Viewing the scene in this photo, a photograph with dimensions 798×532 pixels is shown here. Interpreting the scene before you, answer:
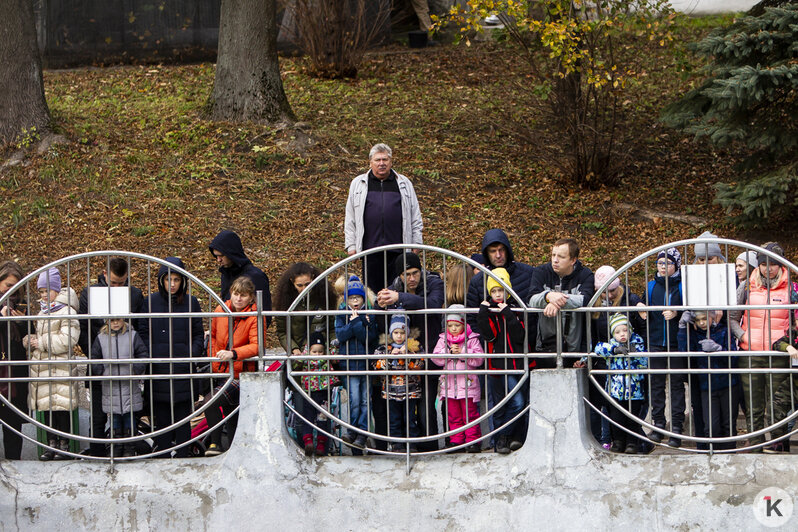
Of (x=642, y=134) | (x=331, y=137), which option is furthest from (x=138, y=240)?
(x=642, y=134)

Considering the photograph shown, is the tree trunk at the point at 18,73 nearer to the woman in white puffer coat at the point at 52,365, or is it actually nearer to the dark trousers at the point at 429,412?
the woman in white puffer coat at the point at 52,365

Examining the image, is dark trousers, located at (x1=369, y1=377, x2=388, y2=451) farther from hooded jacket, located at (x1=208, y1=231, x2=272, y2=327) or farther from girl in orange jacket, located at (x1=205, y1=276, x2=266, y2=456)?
hooded jacket, located at (x1=208, y1=231, x2=272, y2=327)

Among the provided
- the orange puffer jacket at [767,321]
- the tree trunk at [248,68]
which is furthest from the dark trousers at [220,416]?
the tree trunk at [248,68]

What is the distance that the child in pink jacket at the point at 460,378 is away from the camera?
6254 millimetres

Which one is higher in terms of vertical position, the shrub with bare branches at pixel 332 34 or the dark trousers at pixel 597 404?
the shrub with bare branches at pixel 332 34

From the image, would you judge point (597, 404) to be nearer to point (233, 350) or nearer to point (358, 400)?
→ point (358, 400)

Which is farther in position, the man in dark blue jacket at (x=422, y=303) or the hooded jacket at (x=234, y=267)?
the hooded jacket at (x=234, y=267)

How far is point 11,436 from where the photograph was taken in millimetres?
6969

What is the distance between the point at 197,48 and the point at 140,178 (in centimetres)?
622

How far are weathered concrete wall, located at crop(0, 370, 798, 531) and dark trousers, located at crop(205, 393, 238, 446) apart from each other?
43 cm

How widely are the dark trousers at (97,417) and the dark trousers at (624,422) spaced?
3442 mm

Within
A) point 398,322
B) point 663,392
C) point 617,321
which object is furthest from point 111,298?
point 663,392

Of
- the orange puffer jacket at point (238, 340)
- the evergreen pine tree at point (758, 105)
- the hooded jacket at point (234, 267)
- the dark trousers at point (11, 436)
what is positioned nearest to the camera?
the orange puffer jacket at point (238, 340)

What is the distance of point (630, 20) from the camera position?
12734 mm
